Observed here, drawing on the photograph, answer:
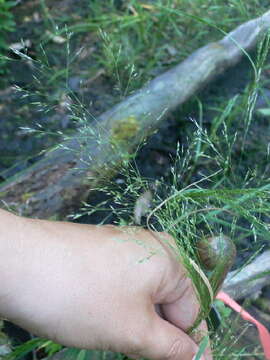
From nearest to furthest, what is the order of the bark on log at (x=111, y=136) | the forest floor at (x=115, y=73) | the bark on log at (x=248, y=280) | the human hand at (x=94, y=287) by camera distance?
1. the human hand at (x=94, y=287)
2. the bark on log at (x=248, y=280)
3. the bark on log at (x=111, y=136)
4. the forest floor at (x=115, y=73)

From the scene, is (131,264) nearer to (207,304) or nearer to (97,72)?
(207,304)

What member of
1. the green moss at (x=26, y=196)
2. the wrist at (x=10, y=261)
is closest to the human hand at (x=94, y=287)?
the wrist at (x=10, y=261)

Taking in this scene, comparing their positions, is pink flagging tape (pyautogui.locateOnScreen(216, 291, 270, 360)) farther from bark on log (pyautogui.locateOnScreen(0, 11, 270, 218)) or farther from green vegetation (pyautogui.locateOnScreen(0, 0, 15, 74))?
green vegetation (pyautogui.locateOnScreen(0, 0, 15, 74))

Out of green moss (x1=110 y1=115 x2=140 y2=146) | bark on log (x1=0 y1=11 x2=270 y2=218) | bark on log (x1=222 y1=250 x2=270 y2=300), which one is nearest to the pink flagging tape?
bark on log (x1=222 y1=250 x2=270 y2=300)

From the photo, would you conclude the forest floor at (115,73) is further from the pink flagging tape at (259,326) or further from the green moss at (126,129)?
the pink flagging tape at (259,326)

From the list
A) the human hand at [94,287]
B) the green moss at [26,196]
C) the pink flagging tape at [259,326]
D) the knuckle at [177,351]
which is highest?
the human hand at [94,287]
